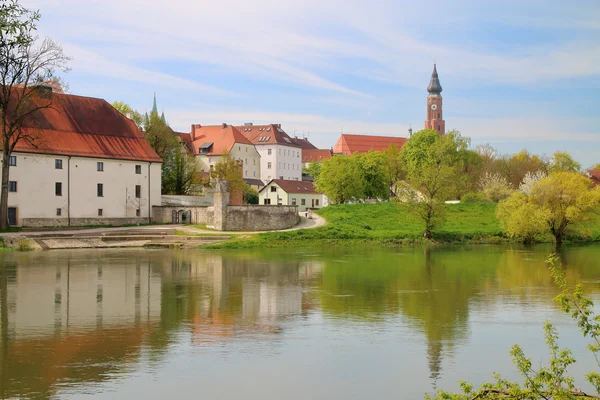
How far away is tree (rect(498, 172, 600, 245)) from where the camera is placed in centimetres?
4925

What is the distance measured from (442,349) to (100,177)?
42882 millimetres

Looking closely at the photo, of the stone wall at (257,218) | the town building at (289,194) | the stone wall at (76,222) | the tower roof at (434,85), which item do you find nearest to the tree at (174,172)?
the stone wall at (76,222)

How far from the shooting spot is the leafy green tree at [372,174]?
242 ft

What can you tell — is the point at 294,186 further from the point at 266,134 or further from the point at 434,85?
the point at 434,85

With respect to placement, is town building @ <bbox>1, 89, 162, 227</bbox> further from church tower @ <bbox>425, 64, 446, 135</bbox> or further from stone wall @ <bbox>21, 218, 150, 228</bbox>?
church tower @ <bbox>425, 64, 446, 135</bbox>

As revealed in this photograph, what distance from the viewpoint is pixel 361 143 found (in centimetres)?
15850

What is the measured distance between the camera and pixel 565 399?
902 centimetres

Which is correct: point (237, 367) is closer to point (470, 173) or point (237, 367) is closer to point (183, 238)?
point (183, 238)

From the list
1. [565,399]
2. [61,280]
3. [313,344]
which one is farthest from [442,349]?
[61,280]

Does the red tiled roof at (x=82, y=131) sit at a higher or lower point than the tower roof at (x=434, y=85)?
lower

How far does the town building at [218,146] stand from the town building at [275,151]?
6.55 m

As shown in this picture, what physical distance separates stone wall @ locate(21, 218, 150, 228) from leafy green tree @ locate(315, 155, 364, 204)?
66.6ft

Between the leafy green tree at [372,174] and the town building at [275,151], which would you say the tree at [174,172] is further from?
the town building at [275,151]

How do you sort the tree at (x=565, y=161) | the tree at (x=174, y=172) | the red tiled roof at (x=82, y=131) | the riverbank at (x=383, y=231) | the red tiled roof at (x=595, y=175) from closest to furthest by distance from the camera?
1. the riverbank at (x=383, y=231)
2. the red tiled roof at (x=82, y=131)
3. the tree at (x=174, y=172)
4. the tree at (x=565, y=161)
5. the red tiled roof at (x=595, y=175)
